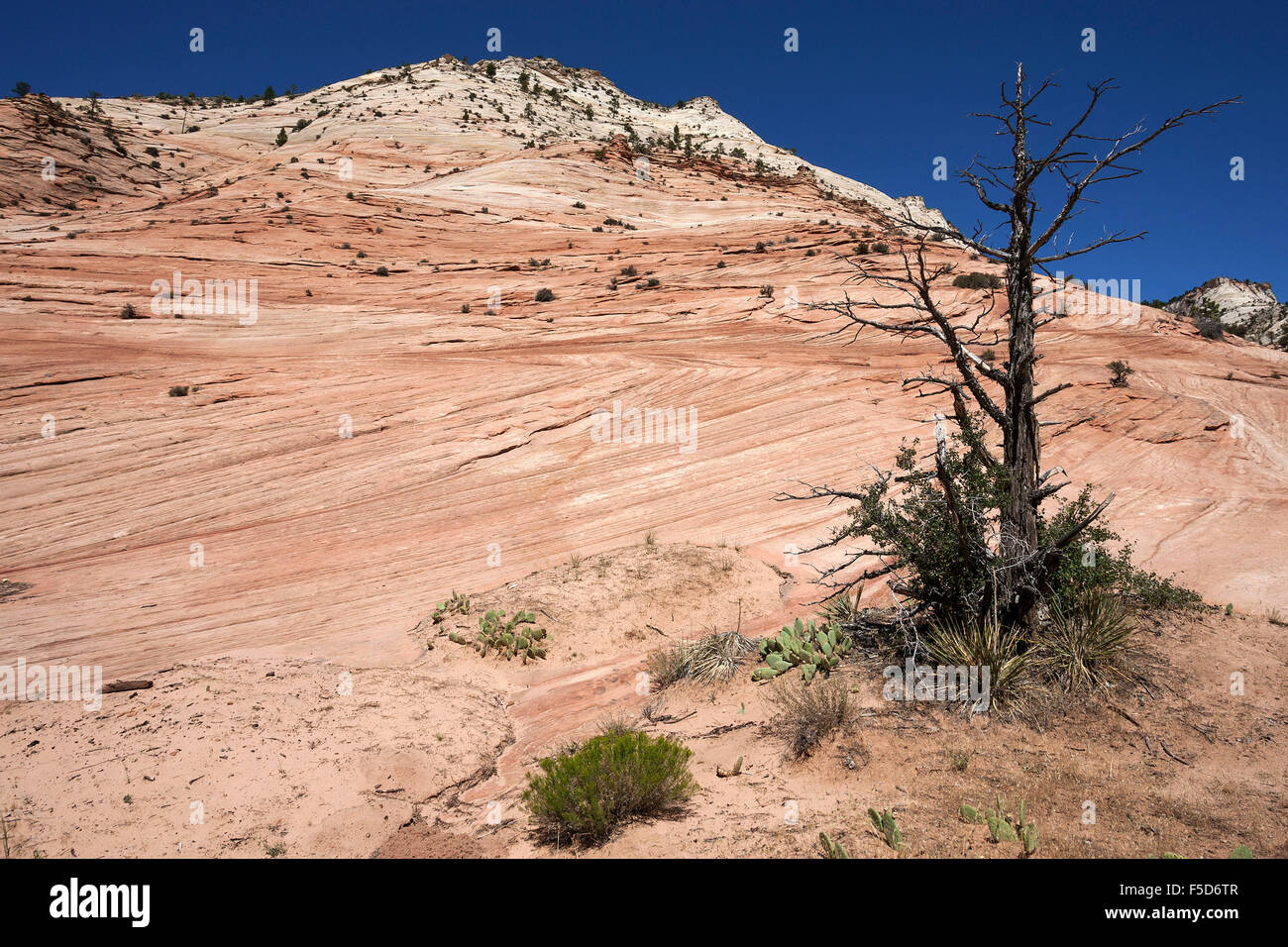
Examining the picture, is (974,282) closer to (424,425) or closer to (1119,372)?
(1119,372)

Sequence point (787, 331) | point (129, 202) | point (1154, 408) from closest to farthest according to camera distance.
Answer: point (1154, 408)
point (787, 331)
point (129, 202)

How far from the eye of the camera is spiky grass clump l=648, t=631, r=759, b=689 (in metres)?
7.96

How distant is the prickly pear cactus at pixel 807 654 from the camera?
23.6 ft

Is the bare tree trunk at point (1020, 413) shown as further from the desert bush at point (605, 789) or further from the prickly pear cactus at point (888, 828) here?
the desert bush at point (605, 789)

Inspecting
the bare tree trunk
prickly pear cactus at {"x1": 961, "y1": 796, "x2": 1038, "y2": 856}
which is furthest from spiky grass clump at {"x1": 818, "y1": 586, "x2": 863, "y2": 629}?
prickly pear cactus at {"x1": 961, "y1": 796, "x2": 1038, "y2": 856}

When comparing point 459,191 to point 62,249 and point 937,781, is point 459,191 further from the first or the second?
point 937,781

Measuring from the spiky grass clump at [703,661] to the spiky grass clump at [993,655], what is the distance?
7.86ft

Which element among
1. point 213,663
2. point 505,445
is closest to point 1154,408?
point 505,445

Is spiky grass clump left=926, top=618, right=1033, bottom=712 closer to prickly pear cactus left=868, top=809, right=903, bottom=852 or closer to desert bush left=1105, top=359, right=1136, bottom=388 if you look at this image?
prickly pear cactus left=868, top=809, right=903, bottom=852

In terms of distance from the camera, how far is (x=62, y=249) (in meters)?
20.2

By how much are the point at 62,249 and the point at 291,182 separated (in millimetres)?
10342

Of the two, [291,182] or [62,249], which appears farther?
[291,182]

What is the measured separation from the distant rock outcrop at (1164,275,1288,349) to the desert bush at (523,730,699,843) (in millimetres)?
32789

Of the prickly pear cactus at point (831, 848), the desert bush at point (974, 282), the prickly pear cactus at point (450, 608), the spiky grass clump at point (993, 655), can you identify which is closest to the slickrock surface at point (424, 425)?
the prickly pear cactus at point (450, 608)
